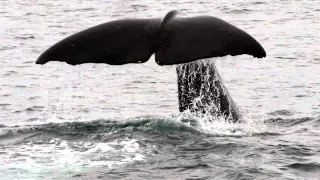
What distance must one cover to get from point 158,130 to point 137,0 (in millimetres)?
24204

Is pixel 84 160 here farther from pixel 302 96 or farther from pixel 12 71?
pixel 12 71

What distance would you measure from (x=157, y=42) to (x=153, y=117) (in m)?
2.57

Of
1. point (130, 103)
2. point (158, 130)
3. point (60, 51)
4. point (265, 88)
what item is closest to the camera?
point (60, 51)

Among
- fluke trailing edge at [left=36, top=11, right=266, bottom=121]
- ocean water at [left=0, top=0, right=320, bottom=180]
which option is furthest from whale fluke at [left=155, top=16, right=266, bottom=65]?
ocean water at [left=0, top=0, right=320, bottom=180]

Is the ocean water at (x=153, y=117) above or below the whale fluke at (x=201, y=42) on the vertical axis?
below

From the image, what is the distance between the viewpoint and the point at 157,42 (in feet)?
25.7

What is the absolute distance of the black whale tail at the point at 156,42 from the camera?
292 inches

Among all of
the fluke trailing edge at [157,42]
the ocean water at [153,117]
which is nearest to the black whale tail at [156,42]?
the fluke trailing edge at [157,42]

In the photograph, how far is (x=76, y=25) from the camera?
25328mm

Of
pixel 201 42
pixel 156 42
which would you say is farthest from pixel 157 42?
pixel 201 42

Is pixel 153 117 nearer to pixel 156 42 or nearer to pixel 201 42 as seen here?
pixel 156 42

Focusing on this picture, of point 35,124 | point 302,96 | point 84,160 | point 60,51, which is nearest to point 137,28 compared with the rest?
point 60,51

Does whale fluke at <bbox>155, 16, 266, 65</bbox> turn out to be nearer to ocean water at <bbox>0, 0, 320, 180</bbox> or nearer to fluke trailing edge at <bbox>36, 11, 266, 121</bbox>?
fluke trailing edge at <bbox>36, 11, 266, 121</bbox>

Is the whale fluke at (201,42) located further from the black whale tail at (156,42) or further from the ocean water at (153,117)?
the ocean water at (153,117)
